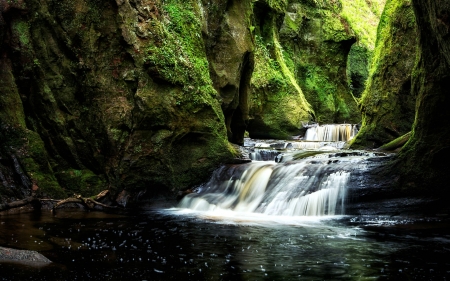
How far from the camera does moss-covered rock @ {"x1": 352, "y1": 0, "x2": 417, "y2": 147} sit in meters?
15.1

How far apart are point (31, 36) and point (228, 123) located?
260 inches

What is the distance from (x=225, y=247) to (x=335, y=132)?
15082mm

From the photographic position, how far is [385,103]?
619 inches

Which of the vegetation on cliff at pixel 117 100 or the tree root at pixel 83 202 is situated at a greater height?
the vegetation on cliff at pixel 117 100

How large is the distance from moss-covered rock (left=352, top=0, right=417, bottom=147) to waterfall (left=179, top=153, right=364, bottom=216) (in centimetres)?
367

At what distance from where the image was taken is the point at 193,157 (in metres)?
12.7

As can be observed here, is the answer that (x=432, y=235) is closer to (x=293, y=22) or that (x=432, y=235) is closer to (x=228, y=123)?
(x=228, y=123)

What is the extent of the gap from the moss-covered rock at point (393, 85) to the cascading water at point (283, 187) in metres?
3.28

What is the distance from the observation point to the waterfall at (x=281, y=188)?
34.9 feet

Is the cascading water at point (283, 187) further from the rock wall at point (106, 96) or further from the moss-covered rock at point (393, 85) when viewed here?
the moss-covered rock at point (393, 85)

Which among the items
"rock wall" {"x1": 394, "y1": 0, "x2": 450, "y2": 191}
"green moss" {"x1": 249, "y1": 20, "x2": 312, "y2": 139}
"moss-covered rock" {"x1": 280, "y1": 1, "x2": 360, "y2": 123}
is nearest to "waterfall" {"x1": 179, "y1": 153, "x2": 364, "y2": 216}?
"rock wall" {"x1": 394, "y1": 0, "x2": 450, "y2": 191}

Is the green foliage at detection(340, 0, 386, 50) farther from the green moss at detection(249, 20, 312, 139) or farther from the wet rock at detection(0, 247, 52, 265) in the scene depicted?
the wet rock at detection(0, 247, 52, 265)

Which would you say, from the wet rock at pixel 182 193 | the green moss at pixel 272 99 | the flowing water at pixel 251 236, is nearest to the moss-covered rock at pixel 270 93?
the green moss at pixel 272 99

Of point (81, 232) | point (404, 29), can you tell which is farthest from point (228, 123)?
point (81, 232)
